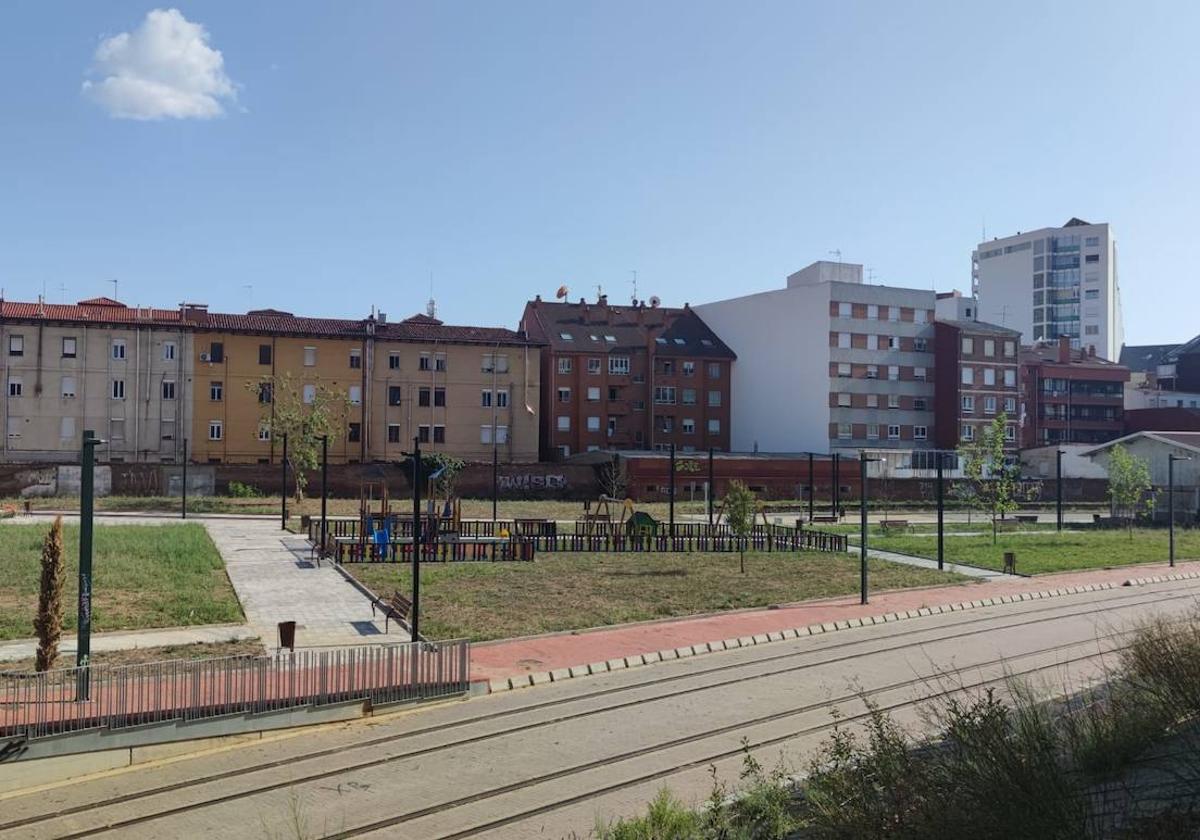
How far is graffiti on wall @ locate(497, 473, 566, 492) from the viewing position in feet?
204

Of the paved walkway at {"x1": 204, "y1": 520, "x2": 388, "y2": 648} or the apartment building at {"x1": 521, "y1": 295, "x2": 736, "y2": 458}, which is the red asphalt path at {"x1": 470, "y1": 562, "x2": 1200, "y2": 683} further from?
the apartment building at {"x1": 521, "y1": 295, "x2": 736, "y2": 458}

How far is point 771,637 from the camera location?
20031 millimetres

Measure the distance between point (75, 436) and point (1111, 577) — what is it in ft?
183

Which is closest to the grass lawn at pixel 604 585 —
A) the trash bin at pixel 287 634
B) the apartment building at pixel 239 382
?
the trash bin at pixel 287 634

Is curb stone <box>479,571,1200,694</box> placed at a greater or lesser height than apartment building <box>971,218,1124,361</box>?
lesser

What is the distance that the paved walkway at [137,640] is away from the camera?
16531mm

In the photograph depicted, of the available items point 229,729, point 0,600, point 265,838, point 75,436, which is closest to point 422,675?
Result: point 229,729

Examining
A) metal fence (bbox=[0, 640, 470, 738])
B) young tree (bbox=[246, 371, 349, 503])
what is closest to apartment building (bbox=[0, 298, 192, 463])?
young tree (bbox=[246, 371, 349, 503])

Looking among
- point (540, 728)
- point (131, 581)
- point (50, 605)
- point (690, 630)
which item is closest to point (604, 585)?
point (690, 630)

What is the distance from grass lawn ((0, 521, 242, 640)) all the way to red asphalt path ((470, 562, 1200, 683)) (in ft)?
20.7

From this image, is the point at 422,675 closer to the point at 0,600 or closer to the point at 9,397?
the point at 0,600

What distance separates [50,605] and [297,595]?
9063 mm

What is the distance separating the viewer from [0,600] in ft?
69.3

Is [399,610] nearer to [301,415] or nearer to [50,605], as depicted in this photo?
[50,605]
